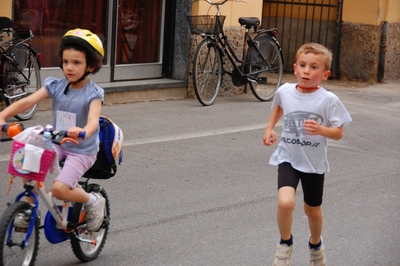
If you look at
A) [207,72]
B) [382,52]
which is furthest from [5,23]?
[382,52]

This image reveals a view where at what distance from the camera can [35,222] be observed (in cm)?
434

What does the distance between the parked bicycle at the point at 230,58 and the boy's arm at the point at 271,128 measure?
625cm

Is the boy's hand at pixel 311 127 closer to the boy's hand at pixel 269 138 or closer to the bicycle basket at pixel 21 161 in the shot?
the boy's hand at pixel 269 138

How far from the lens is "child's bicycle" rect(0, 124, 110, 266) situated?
4180mm

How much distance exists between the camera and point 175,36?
12203 millimetres

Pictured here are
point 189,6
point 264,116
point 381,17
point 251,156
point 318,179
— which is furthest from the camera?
point 381,17

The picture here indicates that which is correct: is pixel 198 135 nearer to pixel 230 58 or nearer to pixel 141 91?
pixel 141 91

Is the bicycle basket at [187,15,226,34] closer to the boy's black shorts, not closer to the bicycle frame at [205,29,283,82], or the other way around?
the bicycle frame at [205,29,283,82]

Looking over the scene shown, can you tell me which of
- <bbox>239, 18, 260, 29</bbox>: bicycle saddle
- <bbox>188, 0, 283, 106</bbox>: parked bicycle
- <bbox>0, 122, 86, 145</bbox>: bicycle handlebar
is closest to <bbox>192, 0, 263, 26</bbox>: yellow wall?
<bbox>188, 0, 283, 106</bbox>: parked bicycle

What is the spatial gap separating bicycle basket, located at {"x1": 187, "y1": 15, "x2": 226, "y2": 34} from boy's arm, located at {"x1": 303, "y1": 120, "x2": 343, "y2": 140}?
22.1 ft

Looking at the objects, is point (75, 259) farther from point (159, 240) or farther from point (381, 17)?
point (381, 17)

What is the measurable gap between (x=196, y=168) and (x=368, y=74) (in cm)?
866

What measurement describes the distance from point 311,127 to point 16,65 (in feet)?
17.7

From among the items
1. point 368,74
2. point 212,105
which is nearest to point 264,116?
point 212,105
